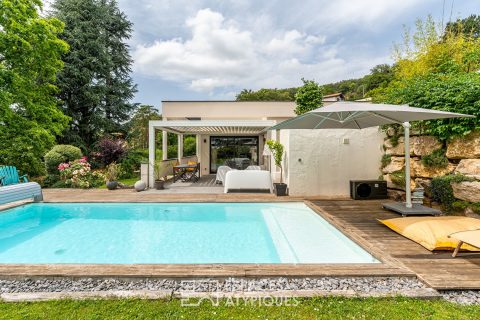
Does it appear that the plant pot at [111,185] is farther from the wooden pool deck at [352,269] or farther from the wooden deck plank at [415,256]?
the wooden deck plank at [415,256]

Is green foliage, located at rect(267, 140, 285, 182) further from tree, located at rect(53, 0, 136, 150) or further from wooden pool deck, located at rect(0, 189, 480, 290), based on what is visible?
tree, located at rect(53, 0, 136, 150)

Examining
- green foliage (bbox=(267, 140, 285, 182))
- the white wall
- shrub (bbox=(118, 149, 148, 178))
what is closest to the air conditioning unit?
the white wall

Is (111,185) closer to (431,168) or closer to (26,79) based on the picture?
(26,79)

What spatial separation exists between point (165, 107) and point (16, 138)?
26.5 ft

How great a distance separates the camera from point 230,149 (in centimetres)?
1761

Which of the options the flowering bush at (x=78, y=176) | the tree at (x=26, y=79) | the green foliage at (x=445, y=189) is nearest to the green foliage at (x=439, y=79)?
the green foliage at (x=445, y=189)

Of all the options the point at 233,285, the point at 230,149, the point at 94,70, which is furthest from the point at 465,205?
the point at 94,70

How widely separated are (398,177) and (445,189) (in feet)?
5.59

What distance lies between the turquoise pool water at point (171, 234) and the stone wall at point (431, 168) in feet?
11.1

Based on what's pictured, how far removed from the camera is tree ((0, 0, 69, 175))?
10.7m

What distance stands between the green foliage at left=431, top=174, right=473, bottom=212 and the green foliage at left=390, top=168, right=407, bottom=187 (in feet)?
3.80

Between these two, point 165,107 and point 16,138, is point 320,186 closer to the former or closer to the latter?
point 165,107

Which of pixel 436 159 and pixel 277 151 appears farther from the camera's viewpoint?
pixel 277 151

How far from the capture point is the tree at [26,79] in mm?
10656
